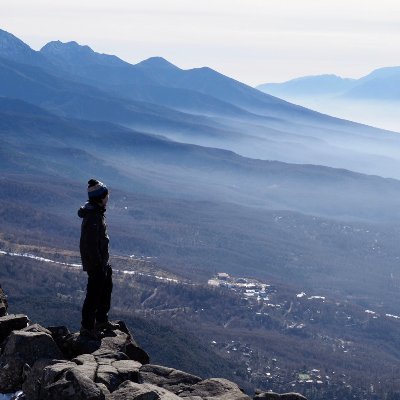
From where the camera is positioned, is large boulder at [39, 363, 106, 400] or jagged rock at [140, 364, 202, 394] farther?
jagged rock at [140, 364, 202, 394]

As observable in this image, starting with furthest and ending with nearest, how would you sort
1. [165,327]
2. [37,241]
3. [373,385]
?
[37,241] → [373,385] → [165,327]

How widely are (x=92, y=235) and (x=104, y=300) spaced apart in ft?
6.25

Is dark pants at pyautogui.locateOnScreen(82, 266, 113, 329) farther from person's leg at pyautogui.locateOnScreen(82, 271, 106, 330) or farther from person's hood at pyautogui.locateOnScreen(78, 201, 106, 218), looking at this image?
person's hood at pyautogui.locateOnScreen(78, 201, 106, 218)

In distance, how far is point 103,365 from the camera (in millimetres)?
17312

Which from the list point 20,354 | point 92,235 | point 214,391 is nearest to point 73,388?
point 20,354

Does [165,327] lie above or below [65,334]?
below

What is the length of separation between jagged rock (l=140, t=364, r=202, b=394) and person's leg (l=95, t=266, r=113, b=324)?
2717mm

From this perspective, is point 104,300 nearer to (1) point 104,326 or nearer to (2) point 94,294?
(2) point 94,294

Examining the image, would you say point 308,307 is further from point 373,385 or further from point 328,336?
point 373,385

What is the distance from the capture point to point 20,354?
17.5 meters

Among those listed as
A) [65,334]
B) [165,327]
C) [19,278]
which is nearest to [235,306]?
[19,278]

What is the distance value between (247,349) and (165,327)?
18594 millimetres

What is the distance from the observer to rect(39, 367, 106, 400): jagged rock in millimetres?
15133

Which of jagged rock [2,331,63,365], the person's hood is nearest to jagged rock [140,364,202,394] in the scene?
jagged rock [2,331,63,365]
